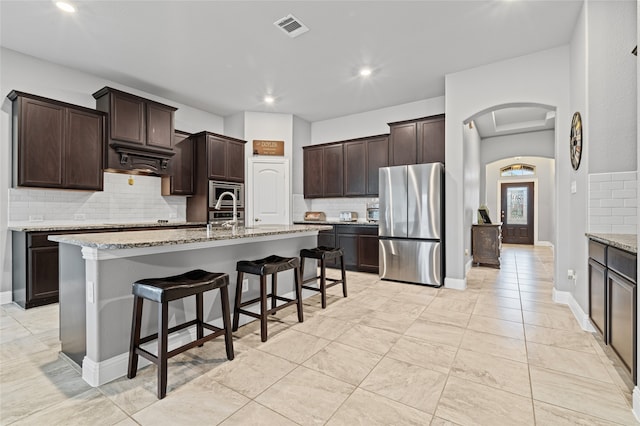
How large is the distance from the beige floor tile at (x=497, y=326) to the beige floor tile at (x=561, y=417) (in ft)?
3.32

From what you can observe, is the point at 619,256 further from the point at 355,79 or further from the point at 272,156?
the point at 272,156

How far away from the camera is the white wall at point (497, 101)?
3508mm

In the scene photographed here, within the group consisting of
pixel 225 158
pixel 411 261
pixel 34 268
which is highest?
pixel 225 158

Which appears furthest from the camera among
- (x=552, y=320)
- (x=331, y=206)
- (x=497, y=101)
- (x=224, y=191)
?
(x=331, y=206)

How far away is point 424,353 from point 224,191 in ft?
13.8

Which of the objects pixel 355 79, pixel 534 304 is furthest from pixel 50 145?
pixel 534 304

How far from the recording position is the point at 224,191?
17.7ft

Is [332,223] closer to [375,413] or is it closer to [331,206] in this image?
[331,206]

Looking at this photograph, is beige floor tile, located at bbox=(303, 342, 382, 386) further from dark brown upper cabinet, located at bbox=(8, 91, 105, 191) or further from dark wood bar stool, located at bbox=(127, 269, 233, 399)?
dark brown upper cabinet, located at bbox=(8, 91, 105, 191)

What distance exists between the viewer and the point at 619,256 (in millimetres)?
1942

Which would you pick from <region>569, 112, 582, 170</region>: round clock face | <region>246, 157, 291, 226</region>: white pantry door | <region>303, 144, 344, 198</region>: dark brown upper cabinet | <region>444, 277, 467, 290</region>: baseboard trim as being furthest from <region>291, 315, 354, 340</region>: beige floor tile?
<region>303, 144, 344, 198</region>: dark brown upper cabinet

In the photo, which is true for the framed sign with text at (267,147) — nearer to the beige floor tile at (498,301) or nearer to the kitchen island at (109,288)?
the kitchen island at (109,288)

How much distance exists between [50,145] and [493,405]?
4.91 metres

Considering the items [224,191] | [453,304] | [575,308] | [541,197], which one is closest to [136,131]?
[224,191]
